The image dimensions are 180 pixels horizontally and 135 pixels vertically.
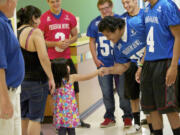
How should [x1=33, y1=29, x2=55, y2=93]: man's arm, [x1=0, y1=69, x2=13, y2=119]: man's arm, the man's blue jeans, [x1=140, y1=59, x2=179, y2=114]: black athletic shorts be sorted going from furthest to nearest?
Result: the man's blue jeans → [x1=33, y1=29, x2=55, y2=93]: man's arm → [x1=140, y1=59, x2=179, y2=114]: black athletic shorts → [x1=0, y1=69, x2=13, y2=119]: man's arm

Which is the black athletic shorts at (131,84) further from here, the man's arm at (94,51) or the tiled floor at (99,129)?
the man's arm at (94,51)

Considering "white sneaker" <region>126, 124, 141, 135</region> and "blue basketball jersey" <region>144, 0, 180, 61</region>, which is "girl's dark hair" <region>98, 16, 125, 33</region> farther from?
"white sneaker" <region>126, 124, 141, 135</region>

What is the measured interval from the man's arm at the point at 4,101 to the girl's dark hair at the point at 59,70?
1209 mm

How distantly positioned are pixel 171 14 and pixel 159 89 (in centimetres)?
63

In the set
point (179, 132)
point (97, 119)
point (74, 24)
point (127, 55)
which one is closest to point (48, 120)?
point (97, 119)

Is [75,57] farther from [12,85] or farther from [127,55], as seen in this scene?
[12,85]

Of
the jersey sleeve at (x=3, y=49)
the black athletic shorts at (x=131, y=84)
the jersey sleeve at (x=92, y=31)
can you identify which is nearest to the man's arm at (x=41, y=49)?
the jersey sleeve at (x=3, y=49)

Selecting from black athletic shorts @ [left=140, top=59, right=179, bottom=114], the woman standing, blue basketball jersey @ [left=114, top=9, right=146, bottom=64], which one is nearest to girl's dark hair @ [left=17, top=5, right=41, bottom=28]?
the woman standing

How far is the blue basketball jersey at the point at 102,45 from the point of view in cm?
445

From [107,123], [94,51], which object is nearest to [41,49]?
[94,51]

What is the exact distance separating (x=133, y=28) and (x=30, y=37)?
1.14 metres

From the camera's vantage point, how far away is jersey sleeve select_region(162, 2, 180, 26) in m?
2.59

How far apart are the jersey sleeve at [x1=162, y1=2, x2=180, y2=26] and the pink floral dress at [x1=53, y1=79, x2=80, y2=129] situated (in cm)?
127

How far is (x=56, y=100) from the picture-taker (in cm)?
338
